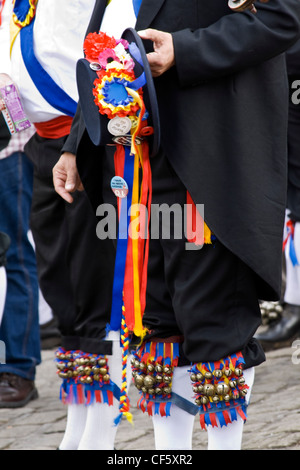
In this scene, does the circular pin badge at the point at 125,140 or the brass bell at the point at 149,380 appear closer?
the circular pin badge at the point at 125,140

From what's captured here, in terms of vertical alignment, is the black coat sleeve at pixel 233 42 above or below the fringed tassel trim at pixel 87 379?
above

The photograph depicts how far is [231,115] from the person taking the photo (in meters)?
2.10

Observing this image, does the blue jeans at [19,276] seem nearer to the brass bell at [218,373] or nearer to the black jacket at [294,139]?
the black jacket at [294,139]

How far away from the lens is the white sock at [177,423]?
A: 7.41 ft

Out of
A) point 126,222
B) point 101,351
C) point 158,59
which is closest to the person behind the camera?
point 158,59

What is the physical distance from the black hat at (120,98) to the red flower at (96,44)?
2 centimetres

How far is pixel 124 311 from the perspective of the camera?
2297 mm

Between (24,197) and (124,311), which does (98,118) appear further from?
(24,197)

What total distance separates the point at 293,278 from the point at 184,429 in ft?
6.71

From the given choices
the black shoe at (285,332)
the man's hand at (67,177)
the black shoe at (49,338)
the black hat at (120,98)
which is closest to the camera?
the black hat at (120,98)

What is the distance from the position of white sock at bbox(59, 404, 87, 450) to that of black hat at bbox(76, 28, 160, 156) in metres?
1.14

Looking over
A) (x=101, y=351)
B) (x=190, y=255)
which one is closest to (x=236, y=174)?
(x=190, y=255)

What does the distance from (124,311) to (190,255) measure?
0.27 meters

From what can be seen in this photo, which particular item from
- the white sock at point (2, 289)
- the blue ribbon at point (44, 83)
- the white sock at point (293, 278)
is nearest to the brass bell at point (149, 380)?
the blue ribbon at point (44, 83)
